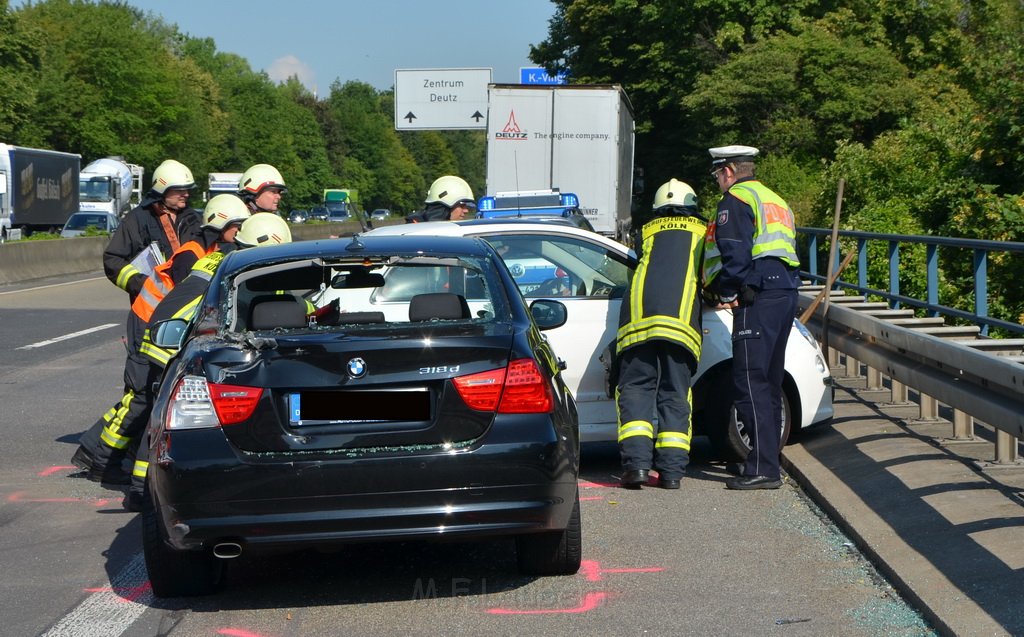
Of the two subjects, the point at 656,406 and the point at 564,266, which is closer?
the point at 656,406

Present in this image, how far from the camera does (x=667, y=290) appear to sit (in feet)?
25.7

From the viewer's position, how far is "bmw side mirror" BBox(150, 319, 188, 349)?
6582mm

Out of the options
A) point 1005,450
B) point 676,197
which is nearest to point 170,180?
point 676,197

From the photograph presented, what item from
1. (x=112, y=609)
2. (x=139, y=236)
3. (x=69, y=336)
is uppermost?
(x=139, y=236)

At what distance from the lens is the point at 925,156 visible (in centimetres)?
1947

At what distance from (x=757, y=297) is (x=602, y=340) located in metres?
1.07

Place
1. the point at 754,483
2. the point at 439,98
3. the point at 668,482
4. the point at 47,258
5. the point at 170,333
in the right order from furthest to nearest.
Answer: the point at 439,98 → the point at 47,258 → the point at 668,482 → the point at 754,483 → the point at 170,333

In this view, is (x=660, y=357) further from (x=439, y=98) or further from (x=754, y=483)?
(x=439, y=98)

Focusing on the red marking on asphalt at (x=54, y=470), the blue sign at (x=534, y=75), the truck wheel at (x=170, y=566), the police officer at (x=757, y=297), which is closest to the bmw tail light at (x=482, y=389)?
the truck wheel at (x=170, y=566)

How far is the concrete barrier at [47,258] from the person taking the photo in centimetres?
3020

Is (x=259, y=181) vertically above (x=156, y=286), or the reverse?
(x=259, y=181)

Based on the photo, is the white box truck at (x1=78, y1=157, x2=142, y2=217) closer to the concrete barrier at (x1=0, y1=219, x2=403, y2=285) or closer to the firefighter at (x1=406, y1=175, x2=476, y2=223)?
the concrete barrier at (x1=0, y1=219, x2=403, y2=285)

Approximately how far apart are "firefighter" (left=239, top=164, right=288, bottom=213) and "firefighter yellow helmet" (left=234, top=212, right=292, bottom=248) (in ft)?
3.64

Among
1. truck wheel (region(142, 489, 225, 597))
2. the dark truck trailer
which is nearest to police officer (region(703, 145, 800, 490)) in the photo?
truck wheel (region(142, 489, 225, 597))
